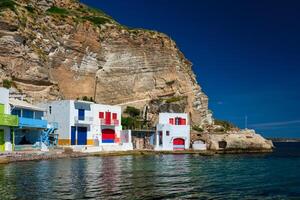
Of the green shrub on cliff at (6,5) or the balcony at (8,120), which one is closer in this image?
the balcony at (8,120)

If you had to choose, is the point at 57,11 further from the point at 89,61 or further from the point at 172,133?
the point at 172,133

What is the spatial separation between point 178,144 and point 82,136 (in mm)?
19374

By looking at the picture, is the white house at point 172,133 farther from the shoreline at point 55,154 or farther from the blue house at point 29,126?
the blue house at point 29,126

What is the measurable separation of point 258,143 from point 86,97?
109 ft

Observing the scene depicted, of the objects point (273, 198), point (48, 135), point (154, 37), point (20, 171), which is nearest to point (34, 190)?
point (20, 171)

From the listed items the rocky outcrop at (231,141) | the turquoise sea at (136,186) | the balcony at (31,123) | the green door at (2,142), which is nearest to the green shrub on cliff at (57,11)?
the balcony at (31,123)

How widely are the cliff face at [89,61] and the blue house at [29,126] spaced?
10.6m

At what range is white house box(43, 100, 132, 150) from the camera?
196ft

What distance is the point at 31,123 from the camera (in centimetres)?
5025

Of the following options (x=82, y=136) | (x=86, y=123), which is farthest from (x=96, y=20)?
(x=82, y=136)

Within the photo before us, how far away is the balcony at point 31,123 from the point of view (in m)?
48.1

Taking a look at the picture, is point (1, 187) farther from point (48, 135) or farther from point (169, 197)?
point (48, 135)

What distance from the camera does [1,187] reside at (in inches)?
890

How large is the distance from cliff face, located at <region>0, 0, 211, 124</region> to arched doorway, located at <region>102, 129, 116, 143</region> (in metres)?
10.1
